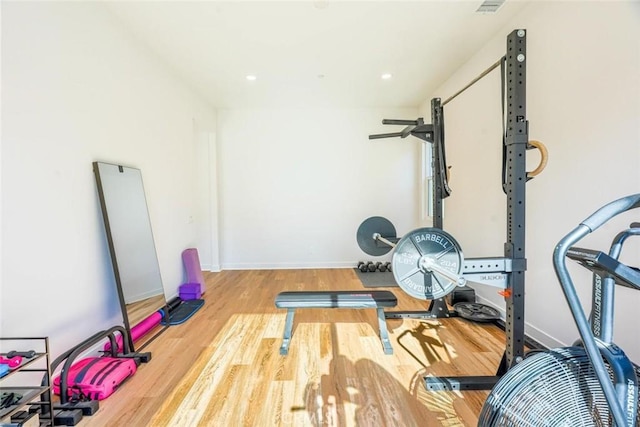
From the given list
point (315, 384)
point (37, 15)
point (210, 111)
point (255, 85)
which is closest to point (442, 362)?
point (315, 384)

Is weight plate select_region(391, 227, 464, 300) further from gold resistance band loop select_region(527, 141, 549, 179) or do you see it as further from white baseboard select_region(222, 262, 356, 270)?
white baseboard select_region(222, 262, 356, 270)

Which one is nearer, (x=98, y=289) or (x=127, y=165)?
(x=98, y=289)

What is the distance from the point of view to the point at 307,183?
201 inches

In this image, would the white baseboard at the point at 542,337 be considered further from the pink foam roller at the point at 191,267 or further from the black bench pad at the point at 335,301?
the pink foam roller at the point at 191,267

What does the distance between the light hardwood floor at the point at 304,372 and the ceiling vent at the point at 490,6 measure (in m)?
2.73

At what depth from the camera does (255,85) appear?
3924 millimetres

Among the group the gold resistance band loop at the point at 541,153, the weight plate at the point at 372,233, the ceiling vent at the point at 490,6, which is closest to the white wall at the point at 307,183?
the weight plate at the point at 372,233

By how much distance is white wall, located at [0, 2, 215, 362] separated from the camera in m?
1.64

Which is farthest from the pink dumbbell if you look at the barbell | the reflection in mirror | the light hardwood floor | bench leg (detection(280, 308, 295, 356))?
the barbell

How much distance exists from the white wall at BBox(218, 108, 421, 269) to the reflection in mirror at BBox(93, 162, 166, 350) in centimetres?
225

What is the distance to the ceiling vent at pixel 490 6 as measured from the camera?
229cm

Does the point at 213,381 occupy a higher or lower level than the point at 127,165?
lower

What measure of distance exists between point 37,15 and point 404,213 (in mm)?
4831

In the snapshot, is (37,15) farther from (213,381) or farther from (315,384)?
(315,384)
